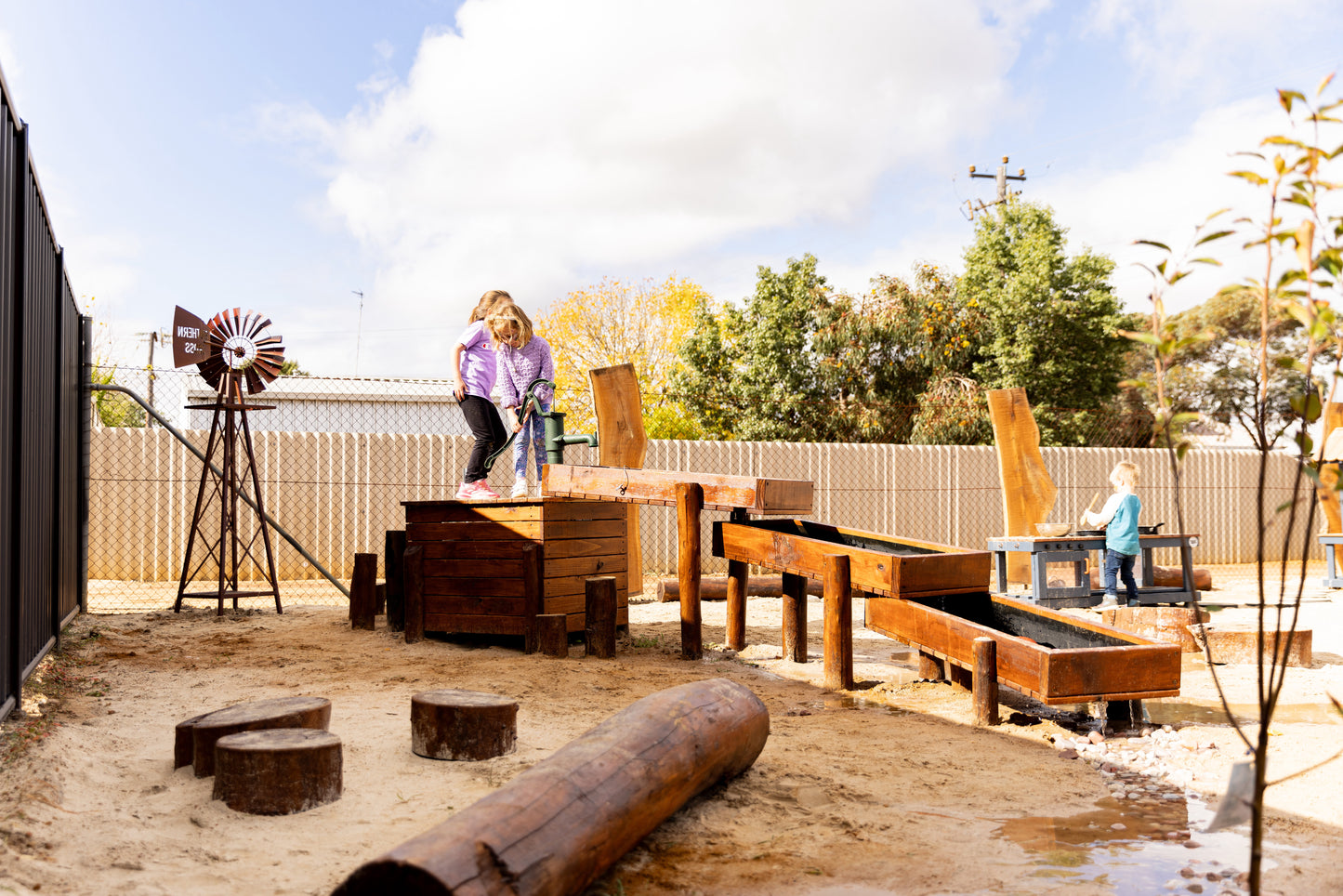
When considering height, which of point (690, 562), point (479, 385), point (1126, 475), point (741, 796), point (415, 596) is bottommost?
point (741, 796)

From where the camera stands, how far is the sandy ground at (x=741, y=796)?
2980 millimetres

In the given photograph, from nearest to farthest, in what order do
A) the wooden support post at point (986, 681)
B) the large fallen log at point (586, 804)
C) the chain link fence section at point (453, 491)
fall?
1. the large fallen log at point (586, 804)
2. the wooden support post at point (986, 681)
3. the chain link fence section at point (453, 491)

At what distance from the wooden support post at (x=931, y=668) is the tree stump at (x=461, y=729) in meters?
3.52

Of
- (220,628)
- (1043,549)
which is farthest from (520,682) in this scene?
(1043,549)

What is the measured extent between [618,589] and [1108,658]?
3950 millimetres

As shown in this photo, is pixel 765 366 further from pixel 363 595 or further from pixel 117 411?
pixel 117 411

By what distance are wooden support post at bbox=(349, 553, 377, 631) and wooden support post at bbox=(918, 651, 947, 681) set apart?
14.3 feet

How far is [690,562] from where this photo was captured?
→ 7.00 m

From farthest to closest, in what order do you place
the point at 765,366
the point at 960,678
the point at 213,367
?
1. the point at 765,366
2. the point at 213,367
3. the point at 960,678

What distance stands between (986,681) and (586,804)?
9.97ft

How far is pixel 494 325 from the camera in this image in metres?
7.57

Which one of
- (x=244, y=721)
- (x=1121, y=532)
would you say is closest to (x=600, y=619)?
(x=244, y=721)

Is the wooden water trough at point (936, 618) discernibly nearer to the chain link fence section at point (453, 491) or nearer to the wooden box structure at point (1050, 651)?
the wooden box structure at point (1050, 651)

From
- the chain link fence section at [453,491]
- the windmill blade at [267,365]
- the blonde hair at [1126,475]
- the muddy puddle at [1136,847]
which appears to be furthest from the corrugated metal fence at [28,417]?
the blonde hair at [1126,475]
